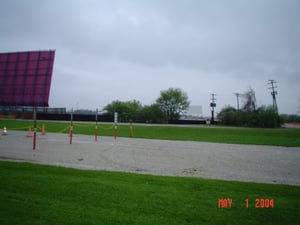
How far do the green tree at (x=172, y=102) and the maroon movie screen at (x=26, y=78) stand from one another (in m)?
42.8

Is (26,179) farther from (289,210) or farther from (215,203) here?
(289,210)

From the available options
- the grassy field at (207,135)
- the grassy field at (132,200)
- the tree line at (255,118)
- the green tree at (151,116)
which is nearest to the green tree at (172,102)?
the green tree at (151,116)

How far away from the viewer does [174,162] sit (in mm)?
9367

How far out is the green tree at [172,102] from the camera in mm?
85625

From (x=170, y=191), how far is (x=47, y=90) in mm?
52535

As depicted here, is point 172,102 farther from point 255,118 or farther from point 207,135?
point 207,135

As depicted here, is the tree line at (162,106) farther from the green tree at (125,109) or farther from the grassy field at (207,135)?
the grassy field at (207,135)

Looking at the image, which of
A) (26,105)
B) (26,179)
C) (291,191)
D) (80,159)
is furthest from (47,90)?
(291,191)

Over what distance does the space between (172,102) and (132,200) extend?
82.3 meters

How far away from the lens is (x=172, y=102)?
86.1m

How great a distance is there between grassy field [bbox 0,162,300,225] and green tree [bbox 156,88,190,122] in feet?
259

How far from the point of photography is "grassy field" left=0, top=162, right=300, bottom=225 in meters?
3.64

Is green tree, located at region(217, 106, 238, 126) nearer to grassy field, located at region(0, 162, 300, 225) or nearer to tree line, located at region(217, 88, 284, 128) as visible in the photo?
tree line, located at region(217, 88, 284, 128)

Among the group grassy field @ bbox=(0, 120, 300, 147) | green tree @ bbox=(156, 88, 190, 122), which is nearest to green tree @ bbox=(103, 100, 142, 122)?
green tree @ bbox=(156, 88, 190, 122)
